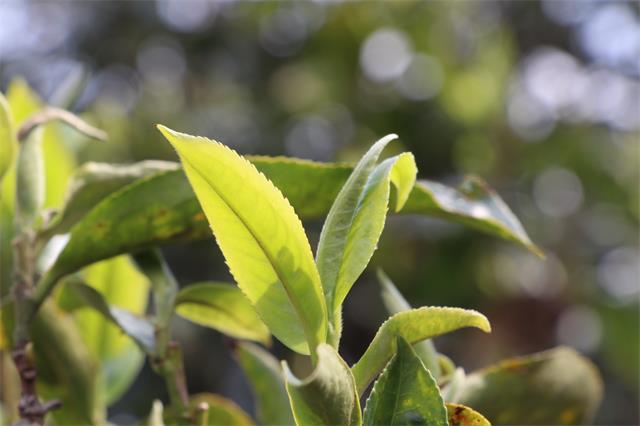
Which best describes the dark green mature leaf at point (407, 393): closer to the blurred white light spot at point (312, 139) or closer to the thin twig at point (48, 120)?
the thin twig at point (48, 120)

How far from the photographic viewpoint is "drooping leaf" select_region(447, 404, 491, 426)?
0.36 meters

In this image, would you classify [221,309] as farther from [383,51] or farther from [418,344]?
[383,51]

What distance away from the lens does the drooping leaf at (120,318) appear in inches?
18.8

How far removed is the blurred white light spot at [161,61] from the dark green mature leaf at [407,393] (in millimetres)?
3911

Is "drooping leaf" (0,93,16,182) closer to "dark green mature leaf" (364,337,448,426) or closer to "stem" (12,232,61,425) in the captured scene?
"stem" (12,232,61,425)

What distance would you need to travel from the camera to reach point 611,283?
339 centimetres

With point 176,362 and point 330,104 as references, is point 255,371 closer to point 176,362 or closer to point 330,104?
point 176,362

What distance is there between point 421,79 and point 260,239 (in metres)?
3.17

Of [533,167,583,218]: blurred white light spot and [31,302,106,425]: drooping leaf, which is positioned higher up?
[31,302,106,425]: drooping leaf

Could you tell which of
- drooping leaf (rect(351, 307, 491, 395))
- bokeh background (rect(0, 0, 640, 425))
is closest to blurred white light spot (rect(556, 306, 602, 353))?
bokeh background (rect(0, 0, 640, 425))

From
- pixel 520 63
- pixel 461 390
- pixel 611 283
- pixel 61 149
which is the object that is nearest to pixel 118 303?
pixel 61 149

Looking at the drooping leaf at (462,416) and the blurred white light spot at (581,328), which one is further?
the blurred white light spot at (581,328)

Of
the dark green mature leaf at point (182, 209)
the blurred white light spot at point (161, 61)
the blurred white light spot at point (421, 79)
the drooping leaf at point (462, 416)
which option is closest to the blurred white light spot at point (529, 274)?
the blurred white light spot at point (421, 79)

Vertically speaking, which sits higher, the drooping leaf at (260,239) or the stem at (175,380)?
→ the drooping leaf at (260,239)
